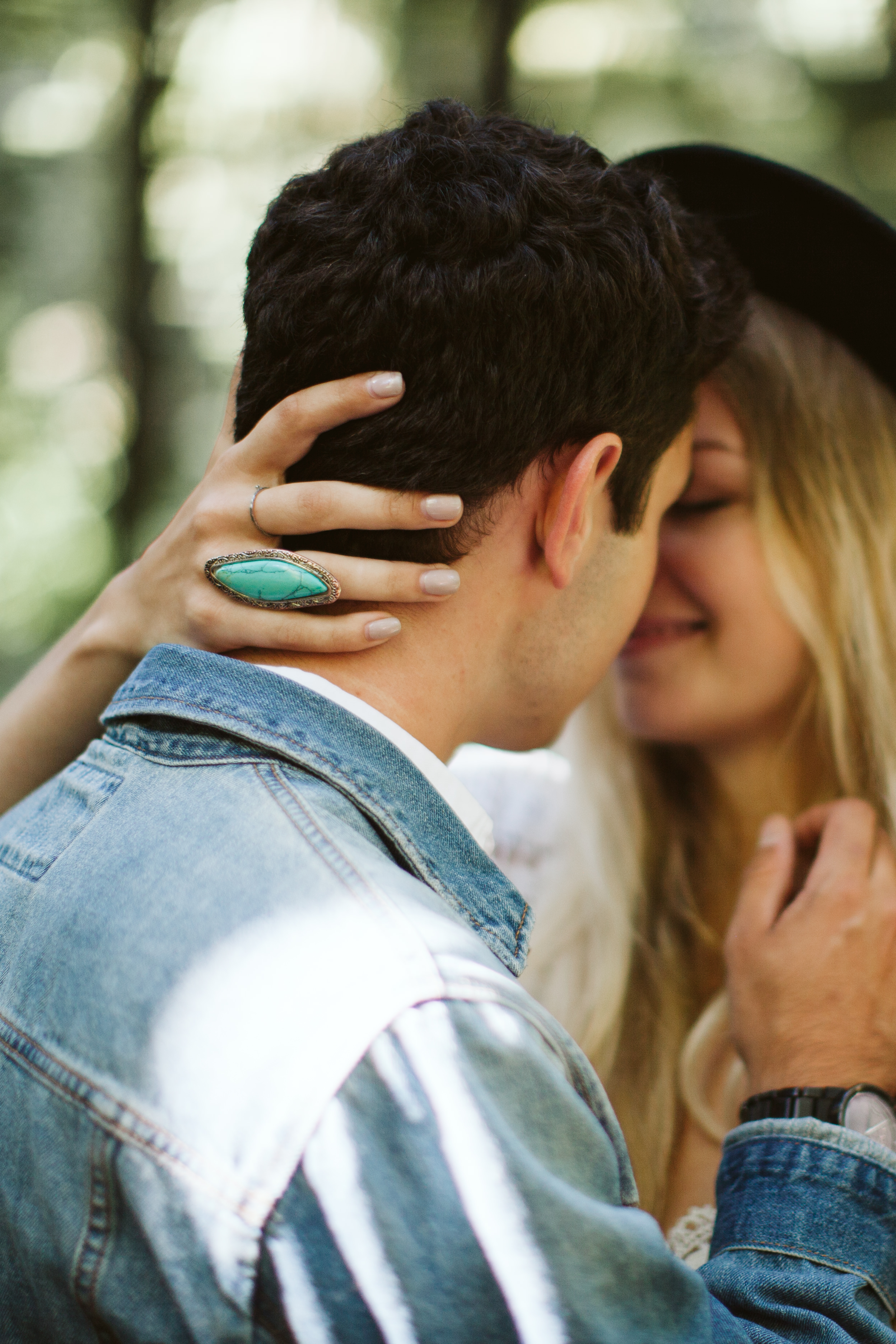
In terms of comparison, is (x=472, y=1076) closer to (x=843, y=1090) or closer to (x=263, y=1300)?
(x=263, y=1300)

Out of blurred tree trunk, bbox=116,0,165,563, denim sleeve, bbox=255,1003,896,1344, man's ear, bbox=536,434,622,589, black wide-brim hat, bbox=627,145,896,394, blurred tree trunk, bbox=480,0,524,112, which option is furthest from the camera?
blurred tree trunk, bbox=116,0,165,563

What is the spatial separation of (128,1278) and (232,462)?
82 cm

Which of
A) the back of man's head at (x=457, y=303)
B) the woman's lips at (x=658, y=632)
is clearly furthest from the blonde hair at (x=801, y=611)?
the back of man's head at (x=457, y=303)

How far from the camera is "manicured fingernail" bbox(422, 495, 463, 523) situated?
42.8 inches

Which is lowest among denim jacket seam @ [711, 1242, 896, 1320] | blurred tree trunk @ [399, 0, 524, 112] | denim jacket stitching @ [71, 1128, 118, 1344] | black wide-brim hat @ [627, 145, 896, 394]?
denim jacket seam @ [711, 1242, 896, 1320]

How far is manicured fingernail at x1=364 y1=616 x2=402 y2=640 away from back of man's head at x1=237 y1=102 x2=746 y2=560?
0.10m

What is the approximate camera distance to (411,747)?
3.45ft

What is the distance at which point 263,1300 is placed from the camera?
27.6 inches

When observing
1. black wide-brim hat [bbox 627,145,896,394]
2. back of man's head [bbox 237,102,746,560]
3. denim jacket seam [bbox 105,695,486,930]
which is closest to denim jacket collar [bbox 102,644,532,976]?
denim jacket seam [bbox 105,695,486,930]

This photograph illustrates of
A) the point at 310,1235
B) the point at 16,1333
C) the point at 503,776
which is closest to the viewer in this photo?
the point at 310,1235

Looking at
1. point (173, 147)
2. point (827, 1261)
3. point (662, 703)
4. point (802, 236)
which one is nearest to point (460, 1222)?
point (827, 1261)

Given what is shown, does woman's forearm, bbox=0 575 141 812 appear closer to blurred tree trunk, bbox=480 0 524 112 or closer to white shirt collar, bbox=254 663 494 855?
white shirt collar, bbox=254 663 494 855

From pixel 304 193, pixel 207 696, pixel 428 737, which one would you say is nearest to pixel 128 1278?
pixel 207 696

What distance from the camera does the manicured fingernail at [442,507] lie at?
1.09m
